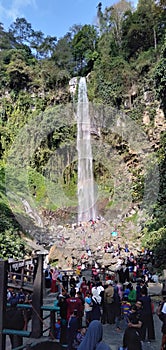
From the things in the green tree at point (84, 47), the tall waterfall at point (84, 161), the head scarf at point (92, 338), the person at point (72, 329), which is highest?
the green tree at point (84, 47)

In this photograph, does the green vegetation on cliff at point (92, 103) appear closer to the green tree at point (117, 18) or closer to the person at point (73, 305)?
the green tree at point (117, 18)

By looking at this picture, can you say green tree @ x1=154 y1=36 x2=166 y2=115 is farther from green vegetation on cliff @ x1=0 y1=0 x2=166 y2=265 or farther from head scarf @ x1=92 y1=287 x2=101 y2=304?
head scarf @ x1=92 y1=287 x2=101 y2=304

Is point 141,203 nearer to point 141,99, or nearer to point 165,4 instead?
point 141,99

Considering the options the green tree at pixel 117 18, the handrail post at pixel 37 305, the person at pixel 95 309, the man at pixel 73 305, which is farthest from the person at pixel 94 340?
the green tree at pixel 117 18

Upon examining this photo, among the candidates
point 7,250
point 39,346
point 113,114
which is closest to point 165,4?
point 113,114

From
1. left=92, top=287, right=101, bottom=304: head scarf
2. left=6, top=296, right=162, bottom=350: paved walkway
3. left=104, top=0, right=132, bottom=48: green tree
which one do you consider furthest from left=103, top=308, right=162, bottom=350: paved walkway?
left=104, top=0, right=132, bottom=48: green tree

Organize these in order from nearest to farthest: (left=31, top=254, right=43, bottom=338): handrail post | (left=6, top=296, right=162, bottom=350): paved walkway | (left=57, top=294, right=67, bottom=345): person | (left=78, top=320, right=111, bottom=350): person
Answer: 1. (left=78, top=320, right=111, bottom=350): person
2. (left=31, top=254, right=43, bottom=338): handrail post
3. (left=57, top=294, right=67, bottom=345): person
4. (left=6, top=296, right=162, bottom=350): paved walkway

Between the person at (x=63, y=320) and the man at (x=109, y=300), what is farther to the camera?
the man at (x=109, y=300)

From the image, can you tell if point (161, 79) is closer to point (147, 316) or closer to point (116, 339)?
point (147, 316)

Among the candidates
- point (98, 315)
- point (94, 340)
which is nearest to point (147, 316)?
point (98, 315)
